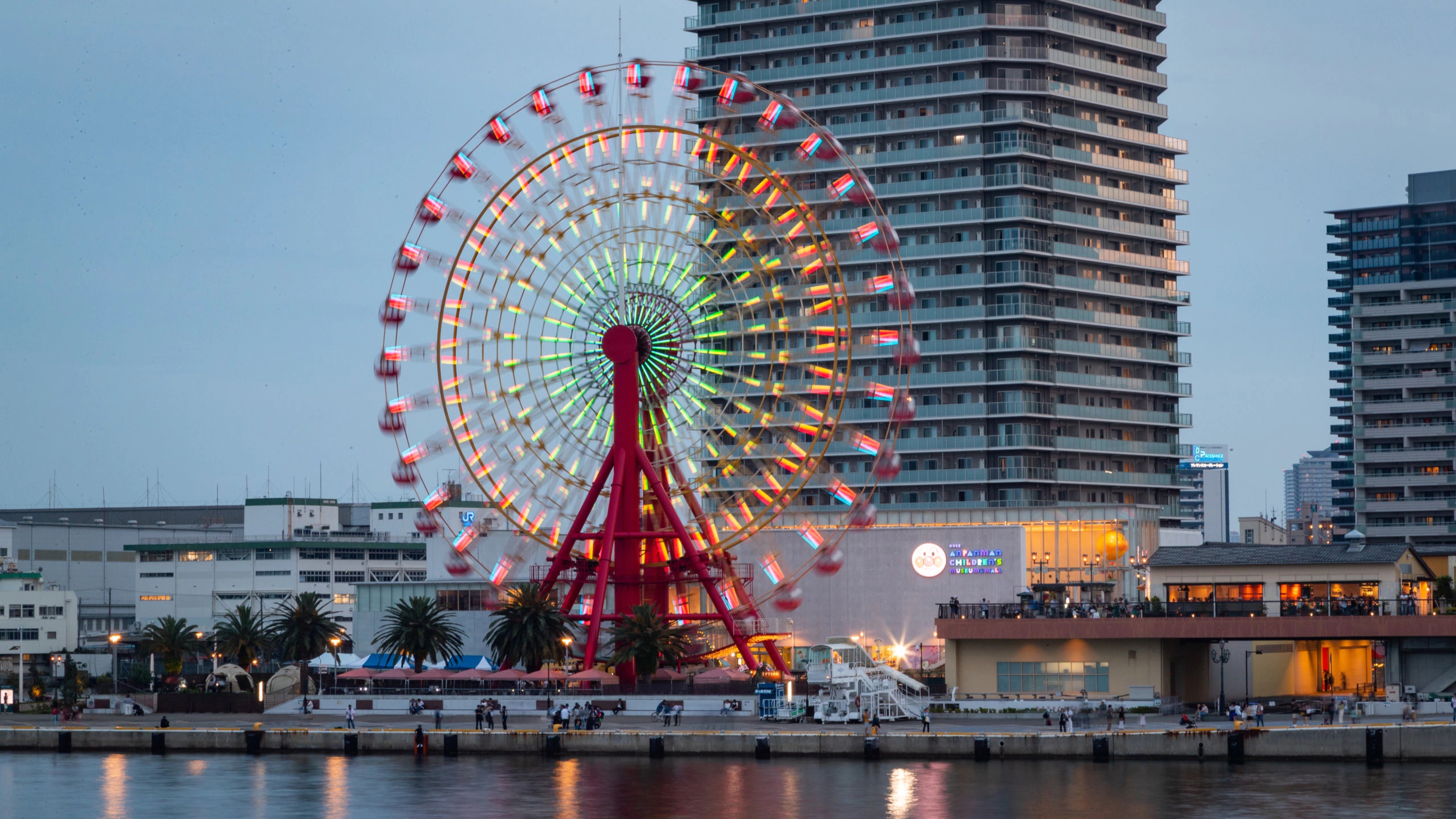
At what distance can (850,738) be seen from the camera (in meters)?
84.0

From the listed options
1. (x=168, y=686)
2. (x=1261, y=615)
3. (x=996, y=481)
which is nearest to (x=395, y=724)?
(x=168, y=686)

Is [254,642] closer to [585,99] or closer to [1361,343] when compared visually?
[585,99]

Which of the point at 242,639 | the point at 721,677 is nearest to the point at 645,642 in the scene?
the point at 721,677

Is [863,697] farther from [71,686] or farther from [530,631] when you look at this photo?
[71,686]

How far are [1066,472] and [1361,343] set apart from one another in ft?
199

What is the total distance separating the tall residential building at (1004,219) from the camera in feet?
466

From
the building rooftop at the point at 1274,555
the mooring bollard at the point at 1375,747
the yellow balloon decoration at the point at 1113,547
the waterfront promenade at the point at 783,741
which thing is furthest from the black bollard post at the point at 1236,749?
the yellow balloon decoration at the point at 1113,547

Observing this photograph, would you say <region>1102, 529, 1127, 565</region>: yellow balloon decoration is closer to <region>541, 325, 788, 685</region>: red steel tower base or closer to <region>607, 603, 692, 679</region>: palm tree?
<region>541, 325, 788, 685</region>: red steel tower base

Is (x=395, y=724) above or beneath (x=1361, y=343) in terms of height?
beneath

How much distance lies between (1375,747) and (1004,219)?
70644 millimetres

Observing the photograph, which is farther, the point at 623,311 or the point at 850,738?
the point at 623,311

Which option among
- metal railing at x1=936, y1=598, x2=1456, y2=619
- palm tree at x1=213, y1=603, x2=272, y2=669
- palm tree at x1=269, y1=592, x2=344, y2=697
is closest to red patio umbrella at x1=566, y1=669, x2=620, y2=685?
metal railing at x1=936, y1=598, x2=1456, y2=619

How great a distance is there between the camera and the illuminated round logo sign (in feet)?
A: 419

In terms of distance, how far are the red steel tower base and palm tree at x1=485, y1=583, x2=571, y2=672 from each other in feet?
4.43
